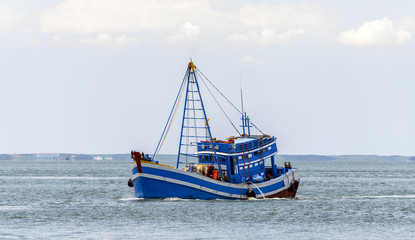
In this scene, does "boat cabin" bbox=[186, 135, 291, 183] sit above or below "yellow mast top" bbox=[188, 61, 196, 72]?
below

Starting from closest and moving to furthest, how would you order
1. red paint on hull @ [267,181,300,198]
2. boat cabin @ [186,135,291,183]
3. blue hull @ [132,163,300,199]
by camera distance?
1. blue hull @ [132,163,300,199]
2. boat cabin @ [186,135,291,183]
3. red paint on hull @ [267,181,300,198]

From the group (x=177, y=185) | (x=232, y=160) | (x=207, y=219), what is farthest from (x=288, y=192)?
(x=207, y=219)

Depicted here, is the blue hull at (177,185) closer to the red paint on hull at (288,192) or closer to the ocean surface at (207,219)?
the ocean surface at (207,219)

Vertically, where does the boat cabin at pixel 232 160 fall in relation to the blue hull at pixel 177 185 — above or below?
above

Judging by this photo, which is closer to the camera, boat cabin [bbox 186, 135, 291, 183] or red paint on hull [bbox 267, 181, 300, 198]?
boat cabin [bbox 186, 135, 291, 183]

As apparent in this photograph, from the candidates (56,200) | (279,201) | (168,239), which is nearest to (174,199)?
(279,201)

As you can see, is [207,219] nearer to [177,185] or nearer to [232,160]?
[177,185]

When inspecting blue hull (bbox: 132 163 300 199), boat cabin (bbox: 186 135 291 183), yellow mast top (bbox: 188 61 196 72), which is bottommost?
blue hull (bbox: 132 163 300 199)

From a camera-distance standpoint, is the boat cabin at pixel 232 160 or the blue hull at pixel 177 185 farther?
the boat cabin at pixel 232 160

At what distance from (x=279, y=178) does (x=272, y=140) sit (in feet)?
11.2

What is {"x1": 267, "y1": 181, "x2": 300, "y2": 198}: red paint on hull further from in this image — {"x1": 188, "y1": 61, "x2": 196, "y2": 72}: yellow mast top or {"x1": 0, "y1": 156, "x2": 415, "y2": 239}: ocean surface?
{"x1": 188, "y1": 61, "x2": 196, "y2": 72}: yellow mast top

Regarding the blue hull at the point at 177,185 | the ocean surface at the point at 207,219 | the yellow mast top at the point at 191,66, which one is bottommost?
the ocean surface at the point at 207,219

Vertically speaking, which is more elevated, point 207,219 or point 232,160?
point 232,160

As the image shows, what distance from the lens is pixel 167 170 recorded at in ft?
175
